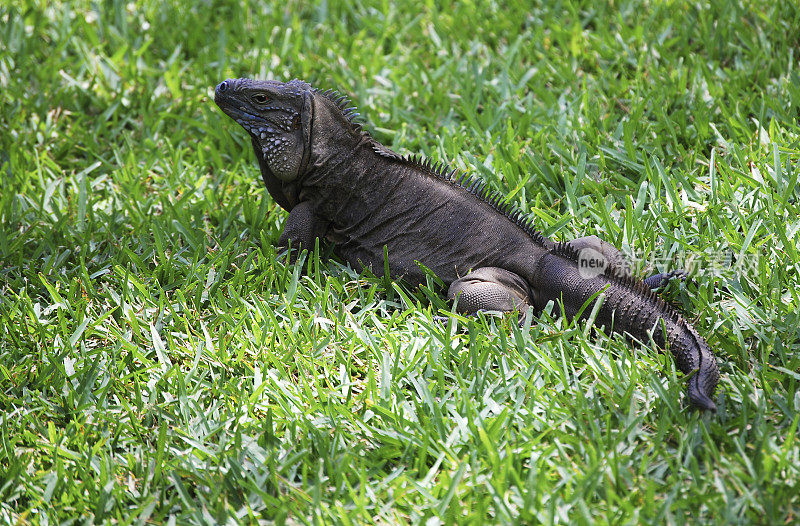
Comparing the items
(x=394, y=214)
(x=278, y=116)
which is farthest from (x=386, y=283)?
(x=278, y=116)

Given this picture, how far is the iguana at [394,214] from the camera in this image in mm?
3564

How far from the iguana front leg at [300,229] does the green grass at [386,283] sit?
0.14m

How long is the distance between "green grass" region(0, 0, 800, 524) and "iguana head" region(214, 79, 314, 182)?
492 mm

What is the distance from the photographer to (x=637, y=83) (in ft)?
16.9

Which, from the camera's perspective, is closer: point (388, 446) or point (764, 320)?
point (388, 446)

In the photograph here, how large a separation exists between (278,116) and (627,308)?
1.88 metres

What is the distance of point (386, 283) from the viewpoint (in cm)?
384

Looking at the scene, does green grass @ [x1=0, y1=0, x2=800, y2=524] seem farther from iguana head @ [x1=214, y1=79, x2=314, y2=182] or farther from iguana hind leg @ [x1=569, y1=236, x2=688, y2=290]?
iguana head @ [x1=214, y1=79, x2=314, y2=182]

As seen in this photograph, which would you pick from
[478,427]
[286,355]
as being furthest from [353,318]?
[478,427]

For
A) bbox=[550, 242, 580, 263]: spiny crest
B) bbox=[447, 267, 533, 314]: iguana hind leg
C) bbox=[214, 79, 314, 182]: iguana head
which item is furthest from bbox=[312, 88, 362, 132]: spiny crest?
bbox=[550, 242, 580, 263]: spiny crest

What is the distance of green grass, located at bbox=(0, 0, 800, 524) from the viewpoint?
8.98ft

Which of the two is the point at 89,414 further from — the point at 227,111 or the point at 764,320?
the point at 764,320

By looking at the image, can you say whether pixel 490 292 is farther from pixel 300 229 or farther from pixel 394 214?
pixel 300 229

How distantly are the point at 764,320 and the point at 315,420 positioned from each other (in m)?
1.90
